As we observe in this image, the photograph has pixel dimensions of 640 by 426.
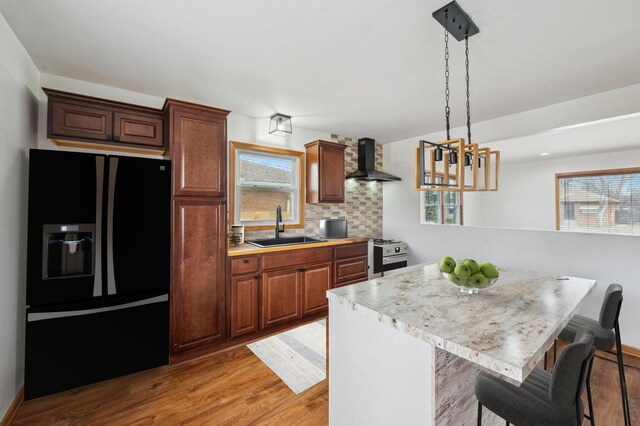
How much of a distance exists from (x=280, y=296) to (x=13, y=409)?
6.68 ft

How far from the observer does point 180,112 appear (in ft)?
8.16

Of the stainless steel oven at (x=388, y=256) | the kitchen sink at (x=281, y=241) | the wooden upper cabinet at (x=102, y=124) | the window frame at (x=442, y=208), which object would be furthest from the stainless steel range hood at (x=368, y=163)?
the wooden upper cabinet at (x=102, y=124)

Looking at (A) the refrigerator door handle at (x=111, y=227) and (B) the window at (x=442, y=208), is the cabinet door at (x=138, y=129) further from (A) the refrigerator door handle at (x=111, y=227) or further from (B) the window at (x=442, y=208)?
(B) the window at (x=442, y=208)

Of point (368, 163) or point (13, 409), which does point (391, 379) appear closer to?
point (13, 409)

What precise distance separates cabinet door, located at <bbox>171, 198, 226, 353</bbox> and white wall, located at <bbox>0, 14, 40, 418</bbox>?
96 centimetres

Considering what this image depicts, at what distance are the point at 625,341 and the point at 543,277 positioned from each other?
1.75m

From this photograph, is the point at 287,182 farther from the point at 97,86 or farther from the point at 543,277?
the point at 543,277

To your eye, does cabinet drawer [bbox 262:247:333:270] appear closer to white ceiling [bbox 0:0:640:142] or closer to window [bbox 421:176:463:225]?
white ceiling [bbox 0:0:640:142]

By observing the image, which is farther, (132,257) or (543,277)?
(132,257)

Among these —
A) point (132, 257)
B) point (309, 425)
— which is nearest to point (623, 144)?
point (309, 425)

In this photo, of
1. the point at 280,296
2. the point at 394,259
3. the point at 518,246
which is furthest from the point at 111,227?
→ the point at 518,246

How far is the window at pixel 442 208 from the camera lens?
4.09 metres

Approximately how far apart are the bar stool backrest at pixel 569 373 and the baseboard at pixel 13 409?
294cm

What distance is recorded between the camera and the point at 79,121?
2240 millimetres
